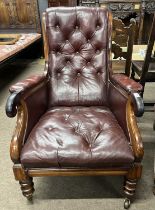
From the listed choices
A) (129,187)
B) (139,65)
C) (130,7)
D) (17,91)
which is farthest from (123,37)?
(130,7)

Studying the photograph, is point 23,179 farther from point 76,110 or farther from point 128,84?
point 128,84

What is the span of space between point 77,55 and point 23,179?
3.15 feet

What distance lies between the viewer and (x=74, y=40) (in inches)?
59.9

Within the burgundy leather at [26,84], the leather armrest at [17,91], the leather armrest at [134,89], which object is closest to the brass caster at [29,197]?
the leather armrest at [17,91]

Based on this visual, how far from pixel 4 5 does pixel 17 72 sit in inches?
57.2

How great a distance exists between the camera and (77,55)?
1.55m

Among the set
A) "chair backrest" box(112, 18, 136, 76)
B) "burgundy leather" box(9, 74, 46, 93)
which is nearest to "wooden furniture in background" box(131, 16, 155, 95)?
"chair backrest" box(112, 18, 136, 76)

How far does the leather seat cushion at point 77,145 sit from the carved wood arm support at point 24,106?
4 cm

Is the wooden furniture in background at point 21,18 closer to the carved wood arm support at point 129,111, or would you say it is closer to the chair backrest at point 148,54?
the chair backrest at point 148,54

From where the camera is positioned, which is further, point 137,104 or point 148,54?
point 148,54

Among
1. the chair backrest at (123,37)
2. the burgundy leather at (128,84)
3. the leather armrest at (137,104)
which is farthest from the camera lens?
the chair backrest at (123,37)

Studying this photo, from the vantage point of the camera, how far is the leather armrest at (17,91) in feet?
3.43

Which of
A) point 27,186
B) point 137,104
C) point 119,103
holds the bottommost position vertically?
point 27,186

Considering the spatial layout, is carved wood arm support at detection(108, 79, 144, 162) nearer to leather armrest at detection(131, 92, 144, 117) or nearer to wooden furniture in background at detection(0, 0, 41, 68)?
leather armrest at detection(131, 92, 144, 117)
